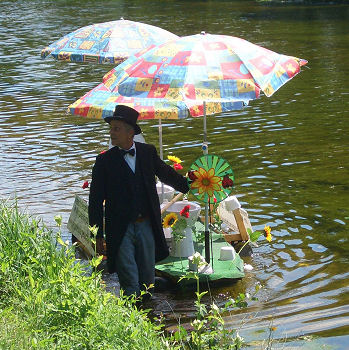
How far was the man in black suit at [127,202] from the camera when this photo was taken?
23.7ft

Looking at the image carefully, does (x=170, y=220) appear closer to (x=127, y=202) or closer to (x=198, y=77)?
(x=127, y=202)

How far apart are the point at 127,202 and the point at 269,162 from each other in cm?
560

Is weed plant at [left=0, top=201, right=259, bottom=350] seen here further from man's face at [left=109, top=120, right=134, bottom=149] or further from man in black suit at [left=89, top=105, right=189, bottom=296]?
man's face at [left=109, top=120, right=134, bottom=149]

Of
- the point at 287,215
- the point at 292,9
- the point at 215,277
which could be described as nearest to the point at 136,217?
the point at 215,277

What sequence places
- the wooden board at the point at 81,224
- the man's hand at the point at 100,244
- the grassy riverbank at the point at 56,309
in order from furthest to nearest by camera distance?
1. the wooden board at the point at 81,224
2. the man's hand at the point at 100,244
3. the grassy riverbank at the point at 56,309

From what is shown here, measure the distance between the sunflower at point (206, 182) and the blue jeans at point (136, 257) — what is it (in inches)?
24.9

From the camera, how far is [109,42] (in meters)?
10.8

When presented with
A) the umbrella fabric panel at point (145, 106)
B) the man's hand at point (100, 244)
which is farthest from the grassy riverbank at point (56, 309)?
the umbrella fabric panel at point (145, 106)

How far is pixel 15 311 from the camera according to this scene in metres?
6.56

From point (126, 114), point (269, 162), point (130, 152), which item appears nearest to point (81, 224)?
point (130, 152)

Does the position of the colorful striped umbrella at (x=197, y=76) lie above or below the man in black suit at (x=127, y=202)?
above

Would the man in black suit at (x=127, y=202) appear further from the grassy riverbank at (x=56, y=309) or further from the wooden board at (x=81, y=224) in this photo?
the wooden board at (x=81, y=224)

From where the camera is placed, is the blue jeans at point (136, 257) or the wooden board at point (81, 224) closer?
the blue jeans at point (136, 257)

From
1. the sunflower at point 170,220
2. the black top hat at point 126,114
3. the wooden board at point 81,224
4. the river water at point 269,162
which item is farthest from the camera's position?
the wooden board at point 81,224
